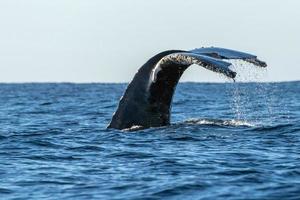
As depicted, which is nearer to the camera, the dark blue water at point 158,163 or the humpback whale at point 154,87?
the dark blue water at point 158,163

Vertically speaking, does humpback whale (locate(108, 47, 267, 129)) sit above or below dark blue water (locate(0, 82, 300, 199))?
above

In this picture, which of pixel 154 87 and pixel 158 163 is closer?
pixel 158 163

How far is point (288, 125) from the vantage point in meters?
17.0

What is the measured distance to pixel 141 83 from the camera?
1420 cm

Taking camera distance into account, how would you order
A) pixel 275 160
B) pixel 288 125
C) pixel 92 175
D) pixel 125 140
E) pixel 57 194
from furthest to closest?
pixel 288 125, pixel 125 140, pixel 275 160, pixel 92 175, pixel 57 194

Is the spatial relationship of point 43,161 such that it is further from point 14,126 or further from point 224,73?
point 14,126

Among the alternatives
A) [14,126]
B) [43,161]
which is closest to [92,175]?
[43,161]

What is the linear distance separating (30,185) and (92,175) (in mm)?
867

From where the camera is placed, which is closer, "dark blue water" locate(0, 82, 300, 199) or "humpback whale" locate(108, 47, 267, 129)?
"dark blue water" locate(0, 82, 300, 199)

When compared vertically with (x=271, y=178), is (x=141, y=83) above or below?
above

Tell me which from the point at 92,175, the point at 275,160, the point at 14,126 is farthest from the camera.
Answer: the point at 14,126

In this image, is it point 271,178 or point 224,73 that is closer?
point 271,178

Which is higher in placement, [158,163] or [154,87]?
[154,87]

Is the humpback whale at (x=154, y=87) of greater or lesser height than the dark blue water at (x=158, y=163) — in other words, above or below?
above
